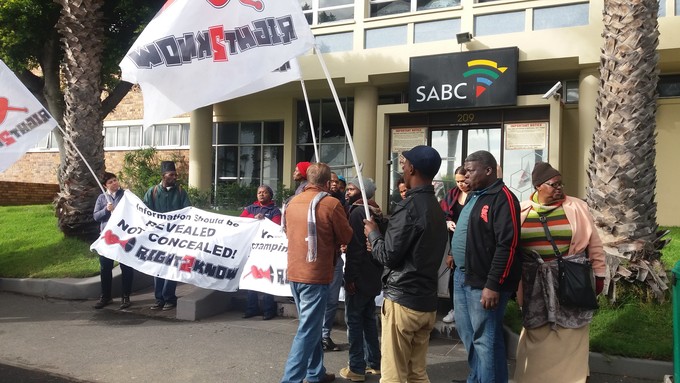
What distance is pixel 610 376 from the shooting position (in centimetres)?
520

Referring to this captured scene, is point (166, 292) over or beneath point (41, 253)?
beneath

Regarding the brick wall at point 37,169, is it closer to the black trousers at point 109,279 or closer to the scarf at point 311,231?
the black trousers at point 109,279

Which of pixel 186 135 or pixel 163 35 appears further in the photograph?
pixel 186 135

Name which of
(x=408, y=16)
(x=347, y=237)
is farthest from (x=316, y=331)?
(x=408, y=16)

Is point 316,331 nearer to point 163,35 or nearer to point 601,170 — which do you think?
point 163,35

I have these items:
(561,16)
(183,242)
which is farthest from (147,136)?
(183,242)

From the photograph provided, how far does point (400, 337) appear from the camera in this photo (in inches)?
150

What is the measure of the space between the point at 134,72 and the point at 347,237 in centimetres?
226

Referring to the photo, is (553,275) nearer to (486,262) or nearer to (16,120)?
(486,262)

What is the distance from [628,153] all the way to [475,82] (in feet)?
26.4

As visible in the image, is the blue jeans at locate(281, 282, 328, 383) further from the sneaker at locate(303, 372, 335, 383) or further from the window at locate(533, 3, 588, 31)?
the window at locate(533, 3, 588, 31)

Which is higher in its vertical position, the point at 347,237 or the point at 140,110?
the point at 140,110

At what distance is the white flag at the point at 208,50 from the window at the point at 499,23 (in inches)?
405

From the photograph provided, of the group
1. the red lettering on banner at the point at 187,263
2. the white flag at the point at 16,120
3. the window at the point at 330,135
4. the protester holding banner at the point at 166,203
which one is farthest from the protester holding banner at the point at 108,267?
the window at the point at 330,135
